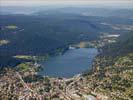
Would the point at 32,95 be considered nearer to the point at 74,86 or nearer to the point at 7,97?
the point at 7,97

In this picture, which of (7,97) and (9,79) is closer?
(7,97)

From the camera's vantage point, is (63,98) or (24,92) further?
(24,92)

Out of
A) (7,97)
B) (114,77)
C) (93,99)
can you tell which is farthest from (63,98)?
(114,77)

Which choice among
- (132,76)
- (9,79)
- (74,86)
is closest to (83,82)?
(74,86)

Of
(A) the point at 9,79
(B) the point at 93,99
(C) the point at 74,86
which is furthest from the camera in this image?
(A) the point at 9,79

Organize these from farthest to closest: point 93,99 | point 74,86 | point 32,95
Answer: point 74,86
point 32,95
point 93,99

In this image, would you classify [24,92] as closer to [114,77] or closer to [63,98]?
[63,98]

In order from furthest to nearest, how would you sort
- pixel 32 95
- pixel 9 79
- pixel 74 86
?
pixel 9 79
pixel 74 86
pixel 32 95

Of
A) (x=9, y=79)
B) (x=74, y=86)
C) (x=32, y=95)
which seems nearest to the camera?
(x=32, y=95)

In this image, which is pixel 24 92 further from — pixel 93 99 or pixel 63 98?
pixel 93 99
